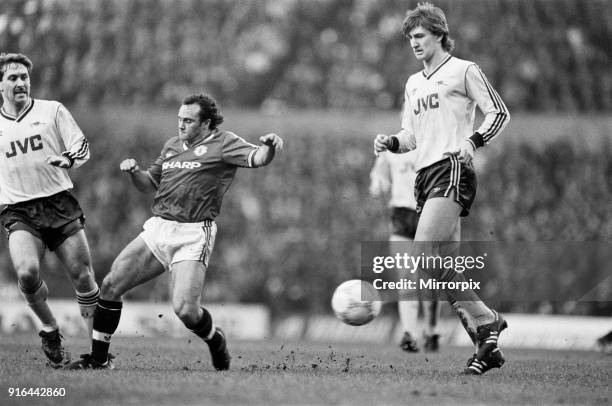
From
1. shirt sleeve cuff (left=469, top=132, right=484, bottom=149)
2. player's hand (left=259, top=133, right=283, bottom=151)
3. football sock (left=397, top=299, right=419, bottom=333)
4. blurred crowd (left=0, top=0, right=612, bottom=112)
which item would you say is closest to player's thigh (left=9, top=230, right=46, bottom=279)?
player's hand (left=259, top=133, right=283, bottom=151)

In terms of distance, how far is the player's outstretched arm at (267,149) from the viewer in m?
6.96

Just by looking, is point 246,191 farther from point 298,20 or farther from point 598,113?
point 598,113

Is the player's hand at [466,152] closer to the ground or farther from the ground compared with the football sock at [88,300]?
farther from the ground

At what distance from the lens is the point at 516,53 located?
23.7m

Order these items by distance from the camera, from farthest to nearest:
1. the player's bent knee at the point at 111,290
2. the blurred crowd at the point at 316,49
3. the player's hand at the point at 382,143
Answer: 1. the blurred crowd at the point at 316,49
2. the player's hand at the point at 382,143
3. the player's bent knee at the point at 111,290


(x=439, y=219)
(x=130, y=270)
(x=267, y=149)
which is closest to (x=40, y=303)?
(x=130, y=270)

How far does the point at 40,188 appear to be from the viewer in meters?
7.80

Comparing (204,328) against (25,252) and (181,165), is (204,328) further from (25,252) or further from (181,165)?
(25,252)

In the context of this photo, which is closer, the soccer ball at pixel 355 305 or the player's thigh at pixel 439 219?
the player's thigh at pixel 439 219

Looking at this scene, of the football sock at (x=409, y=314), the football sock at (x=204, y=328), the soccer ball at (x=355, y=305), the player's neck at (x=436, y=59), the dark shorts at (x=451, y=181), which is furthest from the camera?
the football sock at (x=409, y=314)

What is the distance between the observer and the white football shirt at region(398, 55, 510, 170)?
7320 millimetres

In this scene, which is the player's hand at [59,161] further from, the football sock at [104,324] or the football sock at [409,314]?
the football sock at [409,314]

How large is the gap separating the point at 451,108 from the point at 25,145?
3673mm

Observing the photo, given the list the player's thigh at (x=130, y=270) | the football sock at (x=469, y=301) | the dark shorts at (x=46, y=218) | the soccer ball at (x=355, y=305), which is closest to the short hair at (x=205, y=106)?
the player's thigh at (x=130, y=270)
